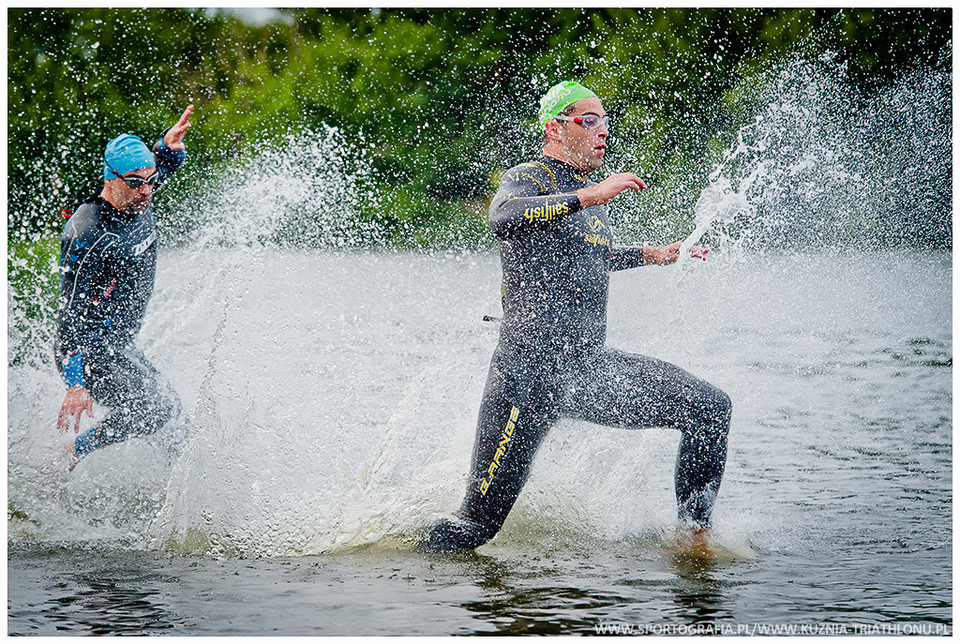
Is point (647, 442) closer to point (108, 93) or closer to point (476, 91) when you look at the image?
point (476, 91)

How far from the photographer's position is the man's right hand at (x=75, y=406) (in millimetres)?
5504

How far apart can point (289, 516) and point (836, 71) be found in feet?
54.7

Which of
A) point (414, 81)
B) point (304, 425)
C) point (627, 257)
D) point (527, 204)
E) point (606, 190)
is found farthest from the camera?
point (414, 81)

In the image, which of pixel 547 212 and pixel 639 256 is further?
pixel 639 256

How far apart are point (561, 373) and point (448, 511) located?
3.34 feet

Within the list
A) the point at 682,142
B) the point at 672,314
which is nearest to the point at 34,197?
the point at 682,142

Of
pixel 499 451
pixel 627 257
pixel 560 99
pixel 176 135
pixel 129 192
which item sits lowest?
pixel 499 451

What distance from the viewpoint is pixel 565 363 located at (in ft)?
15.4

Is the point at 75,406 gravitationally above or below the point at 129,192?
below

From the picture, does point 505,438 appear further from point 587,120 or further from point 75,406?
point 75,406

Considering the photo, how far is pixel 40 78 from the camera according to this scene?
1209 inches

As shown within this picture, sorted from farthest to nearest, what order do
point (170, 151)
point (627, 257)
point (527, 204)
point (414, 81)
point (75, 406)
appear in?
point (414, 81) → point (170, 151) → point (75, 406) → point (627, 257) → point (527, 204)

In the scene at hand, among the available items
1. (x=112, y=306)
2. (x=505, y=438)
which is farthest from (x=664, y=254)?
(x=112, y=306)

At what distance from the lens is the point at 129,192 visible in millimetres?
5648
